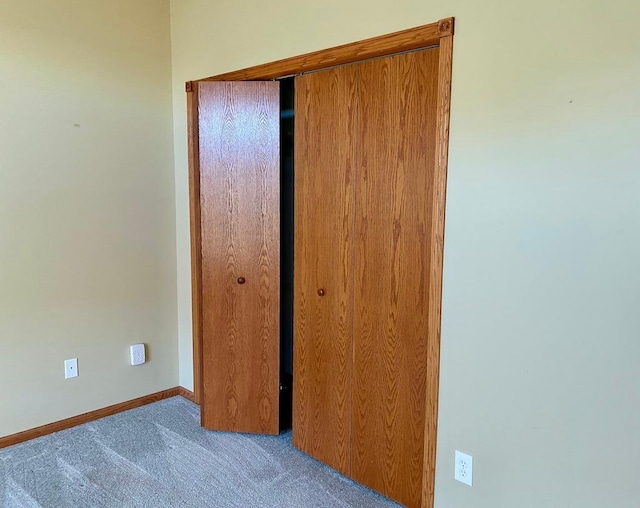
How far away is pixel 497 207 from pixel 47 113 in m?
2.34

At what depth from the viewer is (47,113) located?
243 centimetres

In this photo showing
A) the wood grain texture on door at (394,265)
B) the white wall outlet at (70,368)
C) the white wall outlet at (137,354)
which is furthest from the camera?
the white wall outlet at (137,354)

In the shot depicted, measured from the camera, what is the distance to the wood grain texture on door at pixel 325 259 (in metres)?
2.11

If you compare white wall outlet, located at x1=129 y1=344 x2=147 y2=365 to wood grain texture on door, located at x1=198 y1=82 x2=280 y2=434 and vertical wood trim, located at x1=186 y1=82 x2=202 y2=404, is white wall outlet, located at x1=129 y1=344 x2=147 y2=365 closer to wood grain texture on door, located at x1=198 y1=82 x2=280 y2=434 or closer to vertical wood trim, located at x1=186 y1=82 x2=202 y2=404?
vertical wood trim, located at x1=186 y1=82 x2=202 y2=404

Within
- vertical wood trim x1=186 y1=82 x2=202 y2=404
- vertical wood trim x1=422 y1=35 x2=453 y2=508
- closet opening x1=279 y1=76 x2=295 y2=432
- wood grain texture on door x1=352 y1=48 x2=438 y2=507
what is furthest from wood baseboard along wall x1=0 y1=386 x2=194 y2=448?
vertical wood trim x1=422 y1=35 x2=453 y2=508

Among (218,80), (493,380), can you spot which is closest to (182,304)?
(218,80)

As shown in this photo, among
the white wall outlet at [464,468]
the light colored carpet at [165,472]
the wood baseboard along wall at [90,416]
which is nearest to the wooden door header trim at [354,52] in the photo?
the white wall outlet at [464,468]

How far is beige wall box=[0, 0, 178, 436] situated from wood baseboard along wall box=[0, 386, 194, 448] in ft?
0.13

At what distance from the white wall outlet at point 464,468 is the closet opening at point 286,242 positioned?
3.75 feet

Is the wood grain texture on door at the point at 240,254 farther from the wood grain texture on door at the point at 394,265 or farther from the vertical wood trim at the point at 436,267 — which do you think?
the vertical wood trim at the point at 436,267

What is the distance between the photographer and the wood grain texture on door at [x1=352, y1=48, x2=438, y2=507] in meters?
1.85

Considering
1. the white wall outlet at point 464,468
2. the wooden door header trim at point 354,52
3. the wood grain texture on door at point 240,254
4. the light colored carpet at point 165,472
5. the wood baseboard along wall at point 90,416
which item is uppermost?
the wooden door header trim at point 354,52

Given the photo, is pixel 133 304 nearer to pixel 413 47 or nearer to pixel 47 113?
pixel 47 113

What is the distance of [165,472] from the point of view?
2.24 meters
